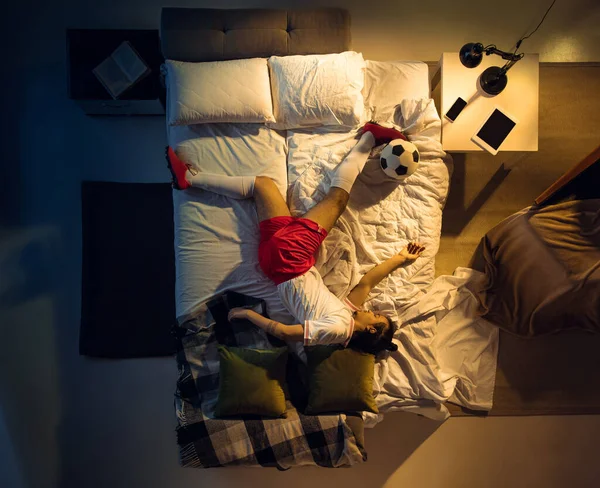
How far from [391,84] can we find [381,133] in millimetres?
392

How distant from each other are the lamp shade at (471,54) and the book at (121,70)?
174 cm

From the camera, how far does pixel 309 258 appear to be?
7.41 feet

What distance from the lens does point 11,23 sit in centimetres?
282

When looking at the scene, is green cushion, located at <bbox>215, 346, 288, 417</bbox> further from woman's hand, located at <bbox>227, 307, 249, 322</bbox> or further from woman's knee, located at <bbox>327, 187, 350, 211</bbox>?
woman's knee, located at <bbox>327, 187, 350, 211</bbox>

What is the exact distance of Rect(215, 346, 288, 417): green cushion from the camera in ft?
7.10

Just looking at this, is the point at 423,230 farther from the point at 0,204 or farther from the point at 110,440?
the point at 0,204

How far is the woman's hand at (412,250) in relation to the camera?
7.80ft

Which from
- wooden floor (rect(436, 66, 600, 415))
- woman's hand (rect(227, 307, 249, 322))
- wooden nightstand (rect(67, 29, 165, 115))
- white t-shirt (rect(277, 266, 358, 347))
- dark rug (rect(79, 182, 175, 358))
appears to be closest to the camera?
white t-shirt (rect(277, 266, 358, 347))

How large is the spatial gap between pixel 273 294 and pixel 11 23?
8.14 ft

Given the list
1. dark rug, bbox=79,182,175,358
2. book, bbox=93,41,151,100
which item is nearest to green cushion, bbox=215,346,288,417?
dark rug, bbox=79,182,175,358

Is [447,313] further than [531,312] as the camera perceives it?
Yes

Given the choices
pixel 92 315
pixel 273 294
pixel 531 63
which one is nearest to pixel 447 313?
pixel 273 294

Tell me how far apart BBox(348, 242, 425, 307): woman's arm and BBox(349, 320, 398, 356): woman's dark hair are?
17 cm

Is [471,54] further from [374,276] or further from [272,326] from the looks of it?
[272,326]
